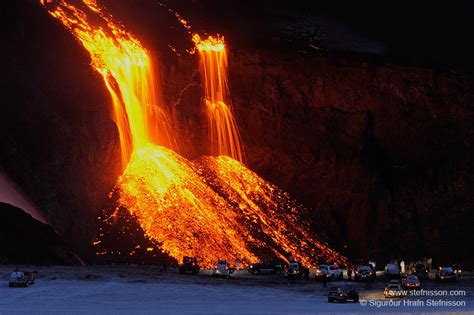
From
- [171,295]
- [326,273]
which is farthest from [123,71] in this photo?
[171,295]

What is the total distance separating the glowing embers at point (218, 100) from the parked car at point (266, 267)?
928 inches

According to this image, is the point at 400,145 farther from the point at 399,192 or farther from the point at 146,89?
the point at 146,89

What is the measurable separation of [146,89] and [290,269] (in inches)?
1197

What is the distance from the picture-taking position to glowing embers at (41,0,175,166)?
280 ft

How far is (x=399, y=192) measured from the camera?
321 ft

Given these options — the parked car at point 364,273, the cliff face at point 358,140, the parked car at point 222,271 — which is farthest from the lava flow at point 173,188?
the parked car at point 364,273

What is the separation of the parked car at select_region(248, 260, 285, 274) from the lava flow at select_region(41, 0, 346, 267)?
5.17 metres

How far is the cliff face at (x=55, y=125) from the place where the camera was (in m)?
73.2

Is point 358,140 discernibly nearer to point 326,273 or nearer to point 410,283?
point 326,273

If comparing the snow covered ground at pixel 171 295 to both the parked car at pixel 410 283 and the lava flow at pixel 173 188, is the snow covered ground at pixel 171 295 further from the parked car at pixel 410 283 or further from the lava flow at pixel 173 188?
the lava flow at pixel 173 188

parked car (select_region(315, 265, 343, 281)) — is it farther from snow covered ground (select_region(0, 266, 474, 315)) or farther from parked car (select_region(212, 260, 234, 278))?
parked car (select_region(212, 260, 234, 278))

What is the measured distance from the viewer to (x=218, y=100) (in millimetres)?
96438

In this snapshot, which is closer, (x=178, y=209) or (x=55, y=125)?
(x=55, y=125)

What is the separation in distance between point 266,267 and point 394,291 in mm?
21893
